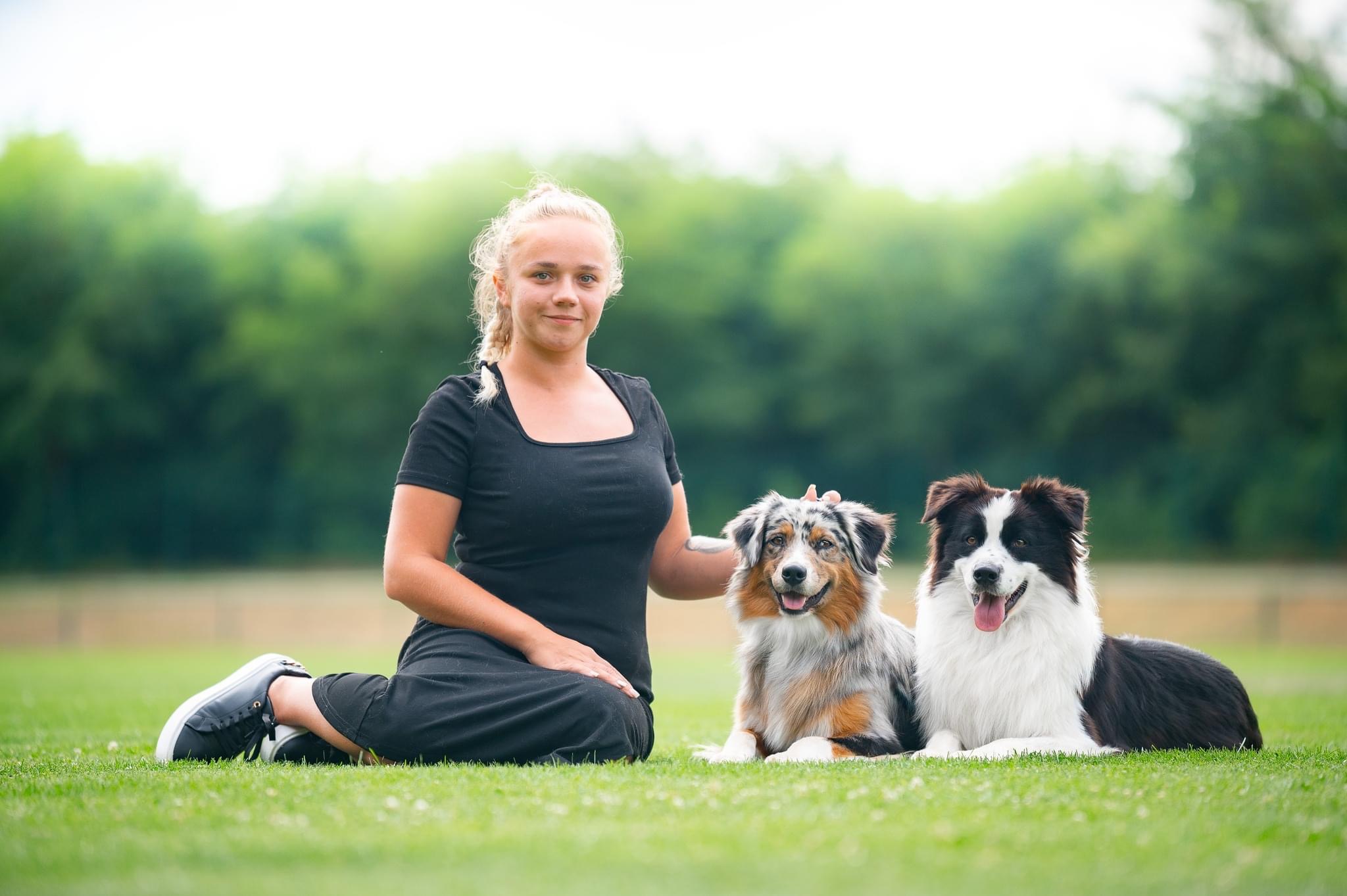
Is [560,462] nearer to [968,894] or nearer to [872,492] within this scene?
[968,894]

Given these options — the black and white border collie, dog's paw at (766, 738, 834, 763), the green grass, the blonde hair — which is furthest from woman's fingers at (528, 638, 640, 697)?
the black and white border collie

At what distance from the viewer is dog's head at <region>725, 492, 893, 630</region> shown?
5223 mm

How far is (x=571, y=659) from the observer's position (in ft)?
15.6

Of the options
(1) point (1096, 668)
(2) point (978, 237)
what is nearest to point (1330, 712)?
(1) point (1096, 668)

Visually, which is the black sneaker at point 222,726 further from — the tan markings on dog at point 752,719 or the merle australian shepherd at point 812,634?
the tan markings on dog at point 752,719

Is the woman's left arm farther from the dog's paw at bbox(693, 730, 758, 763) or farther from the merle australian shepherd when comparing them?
the dog's paw at bbox(693, 730, 758, 763)

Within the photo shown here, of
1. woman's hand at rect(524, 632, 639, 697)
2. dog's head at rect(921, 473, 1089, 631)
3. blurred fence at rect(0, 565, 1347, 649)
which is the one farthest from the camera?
blurred fence at rect(0, 565, 1347, 649)

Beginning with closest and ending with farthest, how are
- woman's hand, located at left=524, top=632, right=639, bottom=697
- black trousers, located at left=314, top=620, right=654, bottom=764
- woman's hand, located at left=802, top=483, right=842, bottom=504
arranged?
black trousers, located at left=314, top=620, right=654, bottom=764 < woman's hand, located at left=524, top=632, right=639, bottom=697 < woman's hand, located at left=802, top=483, right=842, bottom=504

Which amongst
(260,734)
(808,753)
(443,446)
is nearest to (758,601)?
(808,753)

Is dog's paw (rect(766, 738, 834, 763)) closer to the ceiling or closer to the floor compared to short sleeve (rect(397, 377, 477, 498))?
closer to the floor

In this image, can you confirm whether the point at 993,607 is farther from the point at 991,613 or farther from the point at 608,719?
the point at 608,719

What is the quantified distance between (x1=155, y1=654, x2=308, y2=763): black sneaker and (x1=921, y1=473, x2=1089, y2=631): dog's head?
2.55 meters

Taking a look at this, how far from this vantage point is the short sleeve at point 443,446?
4.80 metres

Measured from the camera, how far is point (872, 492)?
22328 mm
